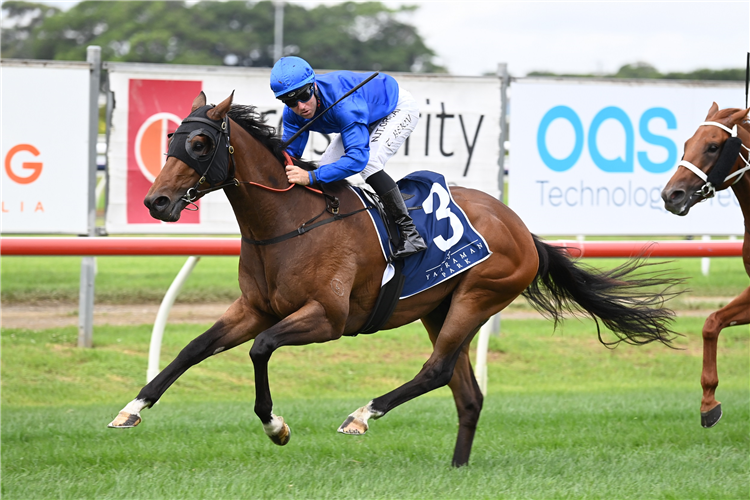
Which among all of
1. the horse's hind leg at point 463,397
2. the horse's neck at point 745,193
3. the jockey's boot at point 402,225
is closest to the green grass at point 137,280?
the horse's neck at point 745,193

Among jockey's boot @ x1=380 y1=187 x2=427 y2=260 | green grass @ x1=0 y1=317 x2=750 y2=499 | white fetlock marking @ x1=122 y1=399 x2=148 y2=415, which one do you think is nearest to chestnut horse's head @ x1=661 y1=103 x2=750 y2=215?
jockey's boot @ x1=380 y1=187 x2=427 y2=260

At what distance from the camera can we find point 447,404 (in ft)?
22.7

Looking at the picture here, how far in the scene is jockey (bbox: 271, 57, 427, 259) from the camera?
416 cm

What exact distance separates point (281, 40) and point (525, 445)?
4221 cm

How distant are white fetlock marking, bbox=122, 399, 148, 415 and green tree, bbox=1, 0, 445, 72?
128 feet

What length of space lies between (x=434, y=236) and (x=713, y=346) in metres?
1.84

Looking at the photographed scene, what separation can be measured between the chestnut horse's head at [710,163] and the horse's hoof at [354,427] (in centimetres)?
202

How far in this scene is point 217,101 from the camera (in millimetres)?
7395

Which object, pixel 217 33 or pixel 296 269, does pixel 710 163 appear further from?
pixel 217 33

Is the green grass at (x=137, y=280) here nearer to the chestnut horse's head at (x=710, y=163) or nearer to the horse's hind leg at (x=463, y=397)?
the chestnut horse's head at (x=710, y=163)

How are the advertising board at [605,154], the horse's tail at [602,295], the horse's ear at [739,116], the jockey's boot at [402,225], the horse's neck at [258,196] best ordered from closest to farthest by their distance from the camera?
the horse's neck at [258,196], the jockey's boot at [402,225], the horse's ear at [739,116], the horse's tail at [602,295], the advertising board at [605,154]

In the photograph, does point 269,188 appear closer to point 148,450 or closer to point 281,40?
point 148,450

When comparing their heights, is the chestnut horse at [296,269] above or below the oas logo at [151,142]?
below

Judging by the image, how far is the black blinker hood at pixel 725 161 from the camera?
4.77 m
